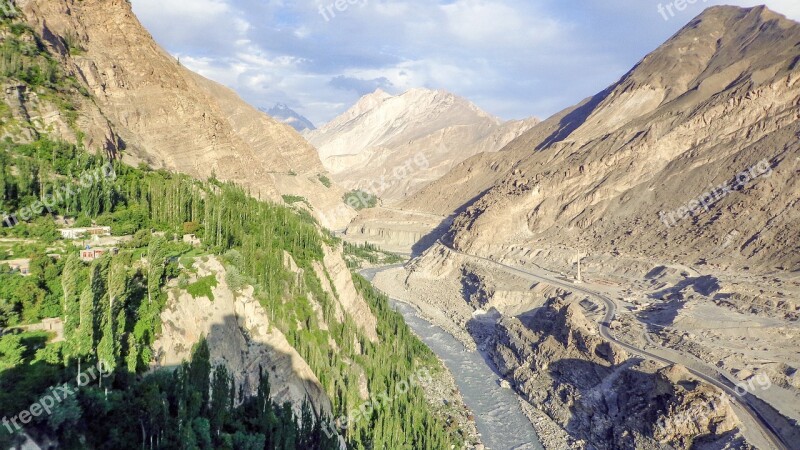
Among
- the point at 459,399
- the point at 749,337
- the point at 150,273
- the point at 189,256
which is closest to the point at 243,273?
the point at 189,256

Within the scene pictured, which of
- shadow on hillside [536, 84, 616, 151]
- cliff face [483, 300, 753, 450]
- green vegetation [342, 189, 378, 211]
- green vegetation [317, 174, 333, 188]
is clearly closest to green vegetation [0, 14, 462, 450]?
cliff face [483, 300, 753, 450]

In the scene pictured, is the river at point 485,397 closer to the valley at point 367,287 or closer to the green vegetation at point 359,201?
the valley at point 367,287

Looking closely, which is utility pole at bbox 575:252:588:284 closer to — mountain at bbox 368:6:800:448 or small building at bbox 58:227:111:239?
mountain at bbox 368:6:800:448

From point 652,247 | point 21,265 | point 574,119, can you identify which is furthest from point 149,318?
point 574,119

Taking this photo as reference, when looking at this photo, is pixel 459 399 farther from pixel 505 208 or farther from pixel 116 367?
pixel 505 208

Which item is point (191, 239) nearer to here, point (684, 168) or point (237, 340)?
point (237, 340)
